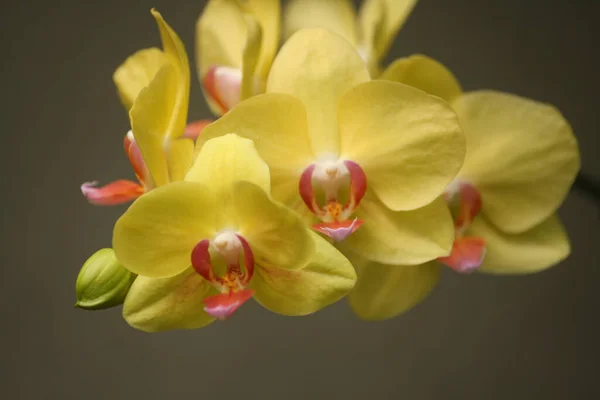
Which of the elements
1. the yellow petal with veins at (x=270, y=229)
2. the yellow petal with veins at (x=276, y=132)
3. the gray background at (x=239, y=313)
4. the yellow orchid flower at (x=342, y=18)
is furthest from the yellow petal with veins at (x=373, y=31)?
the gray background at (x=239, y=313)

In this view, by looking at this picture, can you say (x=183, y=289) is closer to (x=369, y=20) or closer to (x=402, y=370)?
(x=369, y=20)

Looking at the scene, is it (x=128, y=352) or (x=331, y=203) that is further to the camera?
(x=128, y=352)

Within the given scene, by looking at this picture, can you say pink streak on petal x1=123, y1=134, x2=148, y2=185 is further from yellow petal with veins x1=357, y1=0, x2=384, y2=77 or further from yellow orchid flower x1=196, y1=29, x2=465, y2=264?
yellow petal with veins x1=357, y1=0, x2=384, y2=77

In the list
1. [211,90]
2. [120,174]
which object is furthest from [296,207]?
[120,174]

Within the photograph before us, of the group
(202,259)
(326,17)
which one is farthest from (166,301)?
(326,17)

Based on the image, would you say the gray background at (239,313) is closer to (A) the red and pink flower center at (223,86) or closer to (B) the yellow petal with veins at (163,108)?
(A) the red and pink flower center at (223,86)
